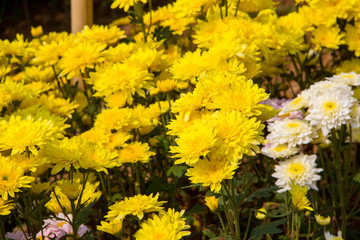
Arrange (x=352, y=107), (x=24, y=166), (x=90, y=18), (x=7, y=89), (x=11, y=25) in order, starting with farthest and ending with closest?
1. (x=11, y=25)
2. (x=90, y=18)
3. (x=7, y=89)
4. (x=352, y=107)
5. (x=24, y=166)

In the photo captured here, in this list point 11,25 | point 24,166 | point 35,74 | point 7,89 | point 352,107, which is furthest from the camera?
point 11,25

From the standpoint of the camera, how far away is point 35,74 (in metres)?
2.69

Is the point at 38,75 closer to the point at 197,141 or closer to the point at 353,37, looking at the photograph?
the point at 197,141

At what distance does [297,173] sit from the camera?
6.16 feet

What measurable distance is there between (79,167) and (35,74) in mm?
1264

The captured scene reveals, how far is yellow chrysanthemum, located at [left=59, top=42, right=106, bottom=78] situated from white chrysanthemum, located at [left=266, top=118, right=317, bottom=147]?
35.5 inches

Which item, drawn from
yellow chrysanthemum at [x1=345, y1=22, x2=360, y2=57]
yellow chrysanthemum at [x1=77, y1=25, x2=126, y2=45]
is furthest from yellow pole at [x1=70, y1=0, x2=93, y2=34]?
yellow chrysanthemum at [x1=345, y1=22, x2=360, y2=57]

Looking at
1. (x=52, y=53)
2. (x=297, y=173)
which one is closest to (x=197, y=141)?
(x=297, y=173)

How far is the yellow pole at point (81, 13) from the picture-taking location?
3031 mm

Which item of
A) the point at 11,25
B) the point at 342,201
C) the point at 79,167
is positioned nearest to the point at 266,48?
the point at 342,201

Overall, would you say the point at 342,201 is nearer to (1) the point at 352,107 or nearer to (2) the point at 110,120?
(1) the point at 352,107

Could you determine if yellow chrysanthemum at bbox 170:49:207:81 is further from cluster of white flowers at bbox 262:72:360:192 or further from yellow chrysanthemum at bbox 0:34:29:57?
yellow chrysanthemum at bbox 0:34:29:57

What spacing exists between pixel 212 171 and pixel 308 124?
68 centimetres

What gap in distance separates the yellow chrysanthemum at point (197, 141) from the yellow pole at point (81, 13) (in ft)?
6.05
